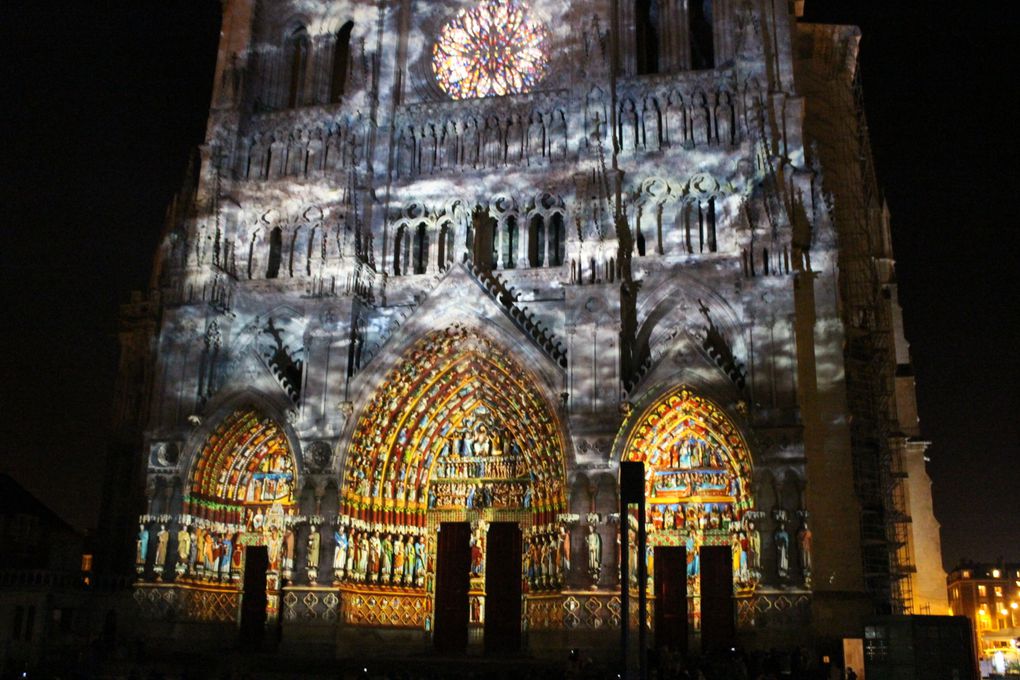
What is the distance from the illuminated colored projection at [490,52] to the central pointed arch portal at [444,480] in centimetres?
822

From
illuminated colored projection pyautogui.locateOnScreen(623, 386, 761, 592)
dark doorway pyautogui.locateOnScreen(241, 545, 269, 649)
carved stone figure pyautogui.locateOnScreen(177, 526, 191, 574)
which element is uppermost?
illuminated colored projection pyautogui.locateOnScreen(623, 386, 761, 592)

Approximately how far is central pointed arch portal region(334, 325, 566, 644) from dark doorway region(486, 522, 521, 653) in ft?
0.26

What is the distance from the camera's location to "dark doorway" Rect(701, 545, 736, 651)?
23.0 m

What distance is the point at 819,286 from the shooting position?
24.2 m

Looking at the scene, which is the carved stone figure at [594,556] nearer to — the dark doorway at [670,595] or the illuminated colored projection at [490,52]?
the dark doorway at [670,595]

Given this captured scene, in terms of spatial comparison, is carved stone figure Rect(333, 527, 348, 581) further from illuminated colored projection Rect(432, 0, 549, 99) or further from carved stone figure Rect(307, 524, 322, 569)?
illuminated colored projection Rect(432, 0, 549, 99)

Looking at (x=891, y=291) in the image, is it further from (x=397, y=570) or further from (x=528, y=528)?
(x=397, y=570)

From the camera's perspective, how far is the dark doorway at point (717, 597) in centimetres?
2297

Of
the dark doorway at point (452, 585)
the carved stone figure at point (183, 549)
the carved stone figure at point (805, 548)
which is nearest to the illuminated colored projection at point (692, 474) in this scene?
the carved stone figure at point (805, 548)

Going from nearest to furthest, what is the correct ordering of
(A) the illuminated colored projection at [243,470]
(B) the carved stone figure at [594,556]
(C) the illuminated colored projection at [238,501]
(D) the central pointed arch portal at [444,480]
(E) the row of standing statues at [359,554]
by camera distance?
(B) the carved stone figure at [594,556], (E) the row of standing statues at [359,554], (D) the central pointed arch portal at [444,480], (C) the illuminated colored projection at [238,501], (A) the illuminated colored projection at [243,470]

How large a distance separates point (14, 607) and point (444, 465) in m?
11.4

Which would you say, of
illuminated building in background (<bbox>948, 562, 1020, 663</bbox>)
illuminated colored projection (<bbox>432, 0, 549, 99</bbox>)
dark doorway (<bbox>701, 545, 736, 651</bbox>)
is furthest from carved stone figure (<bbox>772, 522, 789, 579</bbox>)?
illuminated building in background (<bbox>948, 562, 1020, 663</bbox>)

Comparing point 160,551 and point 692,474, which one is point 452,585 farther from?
point 160,551

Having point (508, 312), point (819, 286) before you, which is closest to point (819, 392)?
point (819, 286)
